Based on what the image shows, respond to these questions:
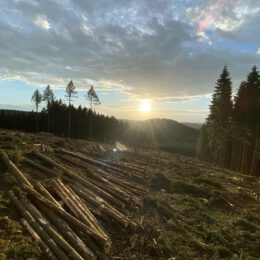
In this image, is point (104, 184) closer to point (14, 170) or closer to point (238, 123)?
point (14, 170)

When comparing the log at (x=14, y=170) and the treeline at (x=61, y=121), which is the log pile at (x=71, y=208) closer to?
the log at (x=14, y=170)

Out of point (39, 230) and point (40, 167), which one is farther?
point (40, 167)

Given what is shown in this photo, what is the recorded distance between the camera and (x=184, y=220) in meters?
15.2

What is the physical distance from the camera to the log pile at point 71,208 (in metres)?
9.73

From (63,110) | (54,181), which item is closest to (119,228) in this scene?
(54,181)

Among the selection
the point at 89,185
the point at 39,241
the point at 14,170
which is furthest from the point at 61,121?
the point at 39,241

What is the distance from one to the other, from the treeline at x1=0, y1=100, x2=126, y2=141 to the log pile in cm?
7466

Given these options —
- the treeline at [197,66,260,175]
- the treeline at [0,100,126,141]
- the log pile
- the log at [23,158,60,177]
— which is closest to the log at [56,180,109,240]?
the log pile

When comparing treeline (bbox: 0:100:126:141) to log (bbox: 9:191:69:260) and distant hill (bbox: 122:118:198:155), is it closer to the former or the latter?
distant hill (bbox: 122:118:198:155)

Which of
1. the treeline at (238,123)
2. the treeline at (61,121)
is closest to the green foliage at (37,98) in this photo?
the treeline at (61,121)

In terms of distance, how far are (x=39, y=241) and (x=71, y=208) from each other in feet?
9.96

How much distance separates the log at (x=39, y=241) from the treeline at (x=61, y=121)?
82.7m

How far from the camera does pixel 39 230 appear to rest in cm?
1005

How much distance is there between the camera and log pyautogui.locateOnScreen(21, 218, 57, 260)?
8852 millimetres
